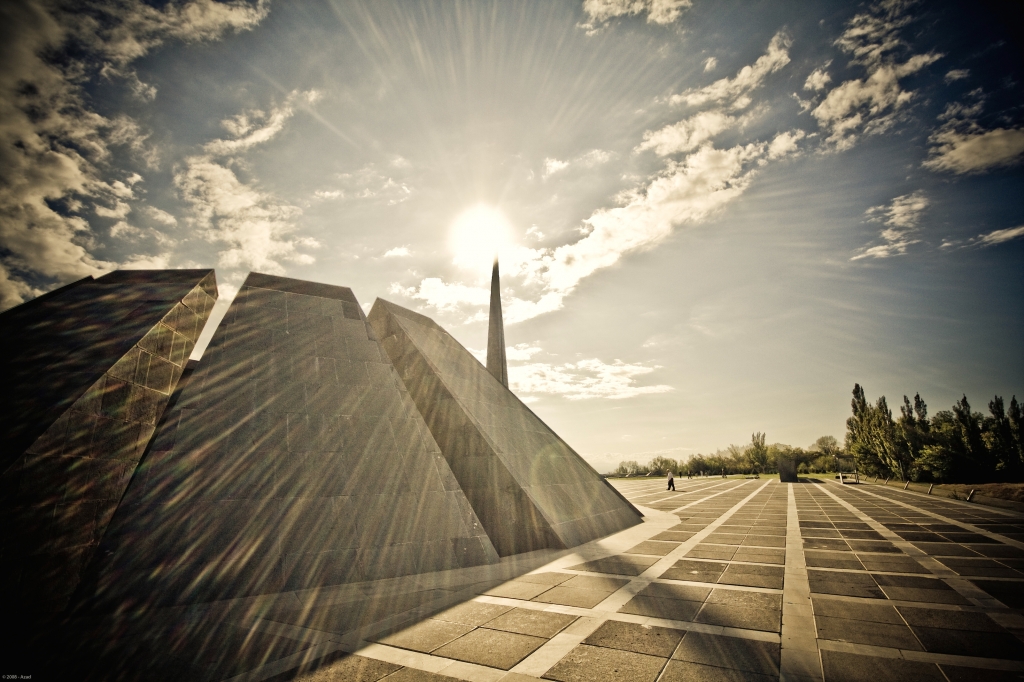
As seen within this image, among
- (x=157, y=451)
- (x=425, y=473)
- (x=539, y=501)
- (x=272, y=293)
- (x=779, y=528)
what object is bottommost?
(x=779, y=528)

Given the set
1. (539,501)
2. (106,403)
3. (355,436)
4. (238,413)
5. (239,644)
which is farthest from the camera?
(539,501)

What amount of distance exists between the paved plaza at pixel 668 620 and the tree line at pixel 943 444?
3654 centimetres

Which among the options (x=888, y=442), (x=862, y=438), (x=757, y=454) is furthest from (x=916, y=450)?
(x=757, y=454)

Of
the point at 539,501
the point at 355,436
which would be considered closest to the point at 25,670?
the point at 355,436

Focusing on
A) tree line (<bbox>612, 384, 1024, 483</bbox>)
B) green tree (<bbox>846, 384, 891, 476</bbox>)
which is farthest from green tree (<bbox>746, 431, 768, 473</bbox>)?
green tree (<bbox>846, 384, 891, 476</bbox>)

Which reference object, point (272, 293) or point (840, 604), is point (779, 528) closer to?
point (840, 604)

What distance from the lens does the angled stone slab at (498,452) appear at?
1027 centimetres

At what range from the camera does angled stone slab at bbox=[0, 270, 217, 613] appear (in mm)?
5527

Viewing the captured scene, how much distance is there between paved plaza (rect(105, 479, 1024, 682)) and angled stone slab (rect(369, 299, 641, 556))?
43.3 inches

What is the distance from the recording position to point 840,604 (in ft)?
19.4

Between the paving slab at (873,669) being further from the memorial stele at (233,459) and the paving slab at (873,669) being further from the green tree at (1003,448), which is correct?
the green tree at (1003,448)

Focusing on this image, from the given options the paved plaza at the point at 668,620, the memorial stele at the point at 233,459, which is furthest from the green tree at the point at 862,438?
the memorial stele at the point at 233,459

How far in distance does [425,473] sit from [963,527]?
17108 millimetres

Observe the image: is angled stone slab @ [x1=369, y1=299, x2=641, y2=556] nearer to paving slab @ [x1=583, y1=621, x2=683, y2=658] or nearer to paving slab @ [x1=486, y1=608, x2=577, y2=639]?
paving slab @ [x1=486, y1=608, x2=577, y2=639]
